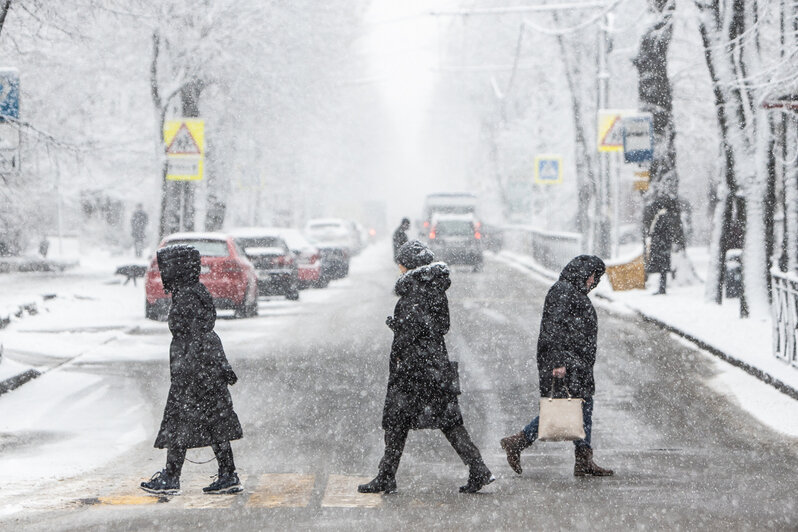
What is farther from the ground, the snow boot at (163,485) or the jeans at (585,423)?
the jeans at (585,423)

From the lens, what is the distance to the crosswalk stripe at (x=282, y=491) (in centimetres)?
752

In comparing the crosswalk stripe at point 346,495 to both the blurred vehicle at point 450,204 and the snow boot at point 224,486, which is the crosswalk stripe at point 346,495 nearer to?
the snow boot at point 224,486

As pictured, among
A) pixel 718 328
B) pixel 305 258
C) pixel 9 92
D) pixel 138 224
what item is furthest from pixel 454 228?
pixel 9 92

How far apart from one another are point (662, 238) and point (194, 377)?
747 inches

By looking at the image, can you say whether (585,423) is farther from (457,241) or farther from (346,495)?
(457,241)

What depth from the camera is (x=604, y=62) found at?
3108cm

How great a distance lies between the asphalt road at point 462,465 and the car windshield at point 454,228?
2224 cm

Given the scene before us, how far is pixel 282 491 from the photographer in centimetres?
795

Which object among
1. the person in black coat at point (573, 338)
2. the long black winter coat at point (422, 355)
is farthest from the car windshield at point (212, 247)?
the long black winter coat at point (422, 355)

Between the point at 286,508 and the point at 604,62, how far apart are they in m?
25.2

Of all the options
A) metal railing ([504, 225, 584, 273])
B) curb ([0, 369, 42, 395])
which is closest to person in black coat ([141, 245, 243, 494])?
curb ([0, 369, 42, 395])

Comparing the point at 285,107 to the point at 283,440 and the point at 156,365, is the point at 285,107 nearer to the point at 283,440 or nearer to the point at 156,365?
the point at 156,365

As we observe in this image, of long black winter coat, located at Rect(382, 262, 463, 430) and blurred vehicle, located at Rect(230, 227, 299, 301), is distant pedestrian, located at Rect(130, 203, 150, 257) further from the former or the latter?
long black winter coat, located at Rect(382, 262, 463, 430)

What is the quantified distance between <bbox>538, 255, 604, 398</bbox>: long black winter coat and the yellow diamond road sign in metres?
14.2
